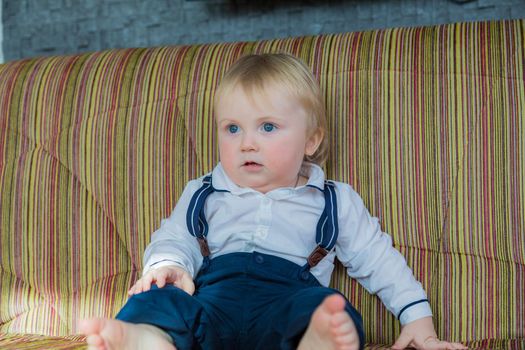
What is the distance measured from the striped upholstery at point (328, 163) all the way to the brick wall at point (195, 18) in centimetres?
39

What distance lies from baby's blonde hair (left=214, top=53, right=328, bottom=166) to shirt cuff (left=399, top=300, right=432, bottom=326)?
356 millimetres

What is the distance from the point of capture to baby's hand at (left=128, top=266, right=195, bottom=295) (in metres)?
1.25

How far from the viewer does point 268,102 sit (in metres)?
1.37

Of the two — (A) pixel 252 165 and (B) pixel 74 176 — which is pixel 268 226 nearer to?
(A) pixel 252 165

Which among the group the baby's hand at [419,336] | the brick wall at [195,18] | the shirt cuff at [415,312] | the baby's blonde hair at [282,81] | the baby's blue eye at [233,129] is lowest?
the baby's hand at [419,336]

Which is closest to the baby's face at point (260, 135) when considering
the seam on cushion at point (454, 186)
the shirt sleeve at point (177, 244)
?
the shirt sleeve at point (177, 244)

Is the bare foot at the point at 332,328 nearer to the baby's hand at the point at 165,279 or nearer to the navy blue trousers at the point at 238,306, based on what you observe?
the navy blue trousers at the point at 238,306

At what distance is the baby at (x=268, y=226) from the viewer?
1.29m

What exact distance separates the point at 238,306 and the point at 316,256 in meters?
0.20

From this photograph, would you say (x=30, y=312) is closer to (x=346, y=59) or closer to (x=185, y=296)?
(x=185, y=296)

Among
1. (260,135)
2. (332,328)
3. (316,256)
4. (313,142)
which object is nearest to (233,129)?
(260,135)

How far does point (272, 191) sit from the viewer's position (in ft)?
4.64

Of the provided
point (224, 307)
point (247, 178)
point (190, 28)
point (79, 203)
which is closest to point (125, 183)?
point (79, 203)

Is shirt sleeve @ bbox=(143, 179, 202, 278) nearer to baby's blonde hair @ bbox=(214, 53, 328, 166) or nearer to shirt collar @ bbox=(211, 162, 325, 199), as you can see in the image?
shirt collar @ bbox=(211, 162, 325, 199)
